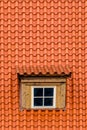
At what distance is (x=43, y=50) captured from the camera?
58.2 feet

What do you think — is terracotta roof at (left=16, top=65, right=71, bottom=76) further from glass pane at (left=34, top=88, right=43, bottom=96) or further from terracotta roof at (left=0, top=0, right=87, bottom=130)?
glass pane at (left=34, top=88, right=43, bottom=96)

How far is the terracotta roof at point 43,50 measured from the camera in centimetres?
1723

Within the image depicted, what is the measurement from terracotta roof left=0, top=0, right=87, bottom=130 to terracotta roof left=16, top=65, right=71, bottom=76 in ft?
0.55

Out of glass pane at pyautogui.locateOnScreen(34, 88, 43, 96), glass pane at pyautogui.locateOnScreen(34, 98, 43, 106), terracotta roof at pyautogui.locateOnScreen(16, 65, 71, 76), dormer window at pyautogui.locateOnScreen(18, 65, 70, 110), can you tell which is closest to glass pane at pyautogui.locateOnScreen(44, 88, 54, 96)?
dormer window at pyautogui.locateOnScreen(18, 65, 70, 110)

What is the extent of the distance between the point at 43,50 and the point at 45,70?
77 cm

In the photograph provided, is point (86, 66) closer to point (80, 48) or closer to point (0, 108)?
point (80, 48)

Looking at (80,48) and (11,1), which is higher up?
(11,1)

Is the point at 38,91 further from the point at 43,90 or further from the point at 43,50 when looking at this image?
the point at 43,50

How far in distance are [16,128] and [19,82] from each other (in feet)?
4.56

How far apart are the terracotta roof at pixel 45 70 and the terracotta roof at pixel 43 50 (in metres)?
0.17

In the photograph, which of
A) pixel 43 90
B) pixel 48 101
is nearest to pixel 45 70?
pixel 43 90

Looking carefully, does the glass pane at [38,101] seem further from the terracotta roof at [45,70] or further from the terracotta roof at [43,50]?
the terracotta roof at [45,70]

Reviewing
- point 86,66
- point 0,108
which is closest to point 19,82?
point 0,108

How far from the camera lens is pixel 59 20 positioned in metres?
17.9
